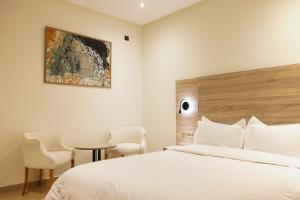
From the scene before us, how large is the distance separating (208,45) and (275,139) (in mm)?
1877

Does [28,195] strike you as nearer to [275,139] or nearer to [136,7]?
[275,139]

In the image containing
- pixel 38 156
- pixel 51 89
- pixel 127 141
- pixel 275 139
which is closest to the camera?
pixel 275 139

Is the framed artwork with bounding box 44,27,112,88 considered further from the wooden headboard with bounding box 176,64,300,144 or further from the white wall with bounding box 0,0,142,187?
the wooden headboard with bounding box 176,64,300,144

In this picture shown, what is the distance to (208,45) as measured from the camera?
12.6 ft

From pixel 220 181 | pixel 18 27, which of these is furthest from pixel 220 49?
pixel 18 27

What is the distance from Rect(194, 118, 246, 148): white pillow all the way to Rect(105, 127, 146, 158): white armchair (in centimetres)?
118

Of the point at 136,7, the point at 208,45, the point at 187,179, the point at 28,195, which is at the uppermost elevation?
the point at 136,7

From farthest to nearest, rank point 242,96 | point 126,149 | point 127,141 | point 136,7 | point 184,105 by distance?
point 127,141 < point 136,7 < point 184,105 < point 126,149 < point 242,96

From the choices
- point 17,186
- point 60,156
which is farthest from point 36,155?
point 17,186

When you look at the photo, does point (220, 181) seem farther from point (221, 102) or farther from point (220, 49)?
point (220, 49)

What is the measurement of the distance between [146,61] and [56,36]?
6.01 ft

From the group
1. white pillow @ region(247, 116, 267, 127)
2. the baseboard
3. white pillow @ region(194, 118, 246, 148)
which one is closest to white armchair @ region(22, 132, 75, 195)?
the baseboard

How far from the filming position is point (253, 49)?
10.8 feet

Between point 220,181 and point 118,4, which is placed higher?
point 118,4
